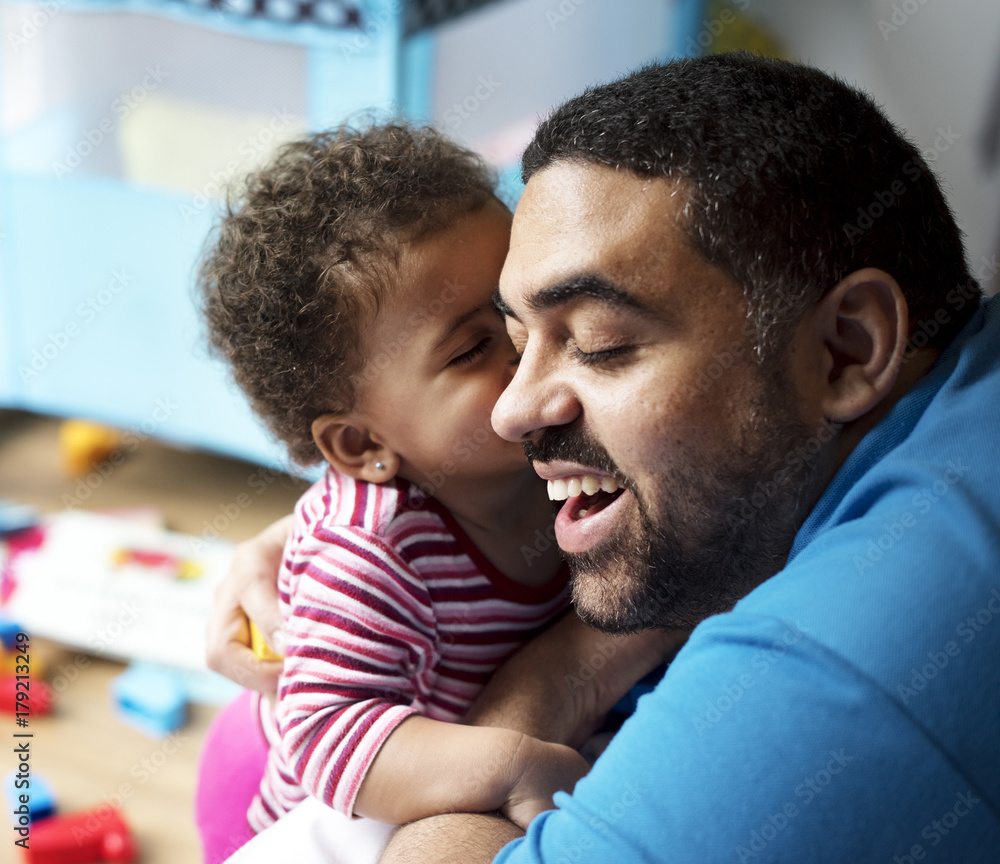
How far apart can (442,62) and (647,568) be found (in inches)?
61.5

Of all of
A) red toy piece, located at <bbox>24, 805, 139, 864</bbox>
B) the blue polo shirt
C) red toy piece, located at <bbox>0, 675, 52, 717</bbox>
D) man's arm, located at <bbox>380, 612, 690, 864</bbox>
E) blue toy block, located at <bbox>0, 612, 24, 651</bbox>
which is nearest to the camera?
the blue polo shirt

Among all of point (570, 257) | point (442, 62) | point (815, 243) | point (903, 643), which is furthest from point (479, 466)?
point (442, 62)

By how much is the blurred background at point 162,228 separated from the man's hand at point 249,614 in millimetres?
729

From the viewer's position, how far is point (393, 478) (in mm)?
1125

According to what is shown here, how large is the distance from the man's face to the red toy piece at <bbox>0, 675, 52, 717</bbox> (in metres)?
1.48

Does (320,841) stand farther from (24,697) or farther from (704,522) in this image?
(24,697)

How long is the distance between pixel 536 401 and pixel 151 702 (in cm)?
145

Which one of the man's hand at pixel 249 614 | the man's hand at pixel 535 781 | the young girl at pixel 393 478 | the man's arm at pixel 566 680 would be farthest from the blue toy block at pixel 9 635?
the man's hand at pixel 535 781

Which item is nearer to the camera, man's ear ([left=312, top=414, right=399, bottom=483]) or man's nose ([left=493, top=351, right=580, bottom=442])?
man's nose ([left=493, top=351, right=580, bottom=442])

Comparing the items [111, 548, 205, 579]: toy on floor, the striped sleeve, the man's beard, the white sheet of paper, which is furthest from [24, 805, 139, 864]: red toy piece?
the man's beard

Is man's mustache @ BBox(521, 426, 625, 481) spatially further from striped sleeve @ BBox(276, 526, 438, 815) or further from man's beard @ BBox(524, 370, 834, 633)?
striped sleeve @ BBox(276, 526, 438, 815)

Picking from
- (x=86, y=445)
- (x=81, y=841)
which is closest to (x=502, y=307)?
(x=81, y=841)

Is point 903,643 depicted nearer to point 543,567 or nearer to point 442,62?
point 543,567

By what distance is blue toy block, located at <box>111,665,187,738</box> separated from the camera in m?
2.01
